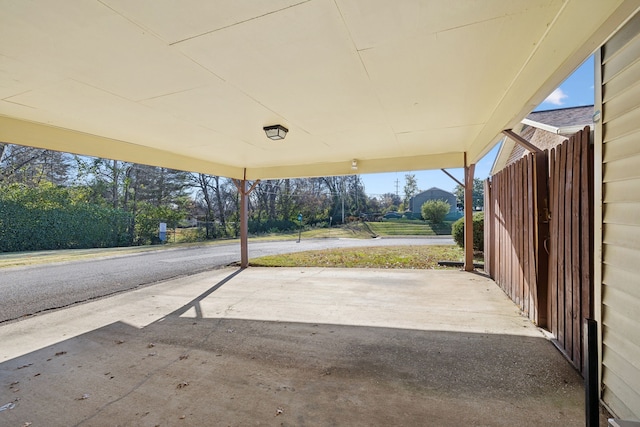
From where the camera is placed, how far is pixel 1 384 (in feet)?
7.58

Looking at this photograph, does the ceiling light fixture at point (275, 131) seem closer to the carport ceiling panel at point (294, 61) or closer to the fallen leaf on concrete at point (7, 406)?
the carport ceiling panel at point (294, 61)

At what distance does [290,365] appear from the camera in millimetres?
2527

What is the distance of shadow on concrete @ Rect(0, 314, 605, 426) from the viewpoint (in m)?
1.87

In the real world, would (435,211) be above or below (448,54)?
below

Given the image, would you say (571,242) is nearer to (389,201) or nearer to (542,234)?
(542,234)

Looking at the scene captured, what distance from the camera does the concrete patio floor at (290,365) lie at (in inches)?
74.7

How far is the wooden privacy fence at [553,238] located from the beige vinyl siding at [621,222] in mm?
345

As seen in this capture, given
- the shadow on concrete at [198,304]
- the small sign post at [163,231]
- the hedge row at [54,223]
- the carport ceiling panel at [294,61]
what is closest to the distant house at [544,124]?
the carport ceiling panel at [294,61]

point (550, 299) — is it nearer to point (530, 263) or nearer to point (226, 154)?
point (530, 263)

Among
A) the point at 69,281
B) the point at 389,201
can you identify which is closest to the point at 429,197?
the point at 389,201

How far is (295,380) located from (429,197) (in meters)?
35.3

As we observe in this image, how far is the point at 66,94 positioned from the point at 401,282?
5.37 m

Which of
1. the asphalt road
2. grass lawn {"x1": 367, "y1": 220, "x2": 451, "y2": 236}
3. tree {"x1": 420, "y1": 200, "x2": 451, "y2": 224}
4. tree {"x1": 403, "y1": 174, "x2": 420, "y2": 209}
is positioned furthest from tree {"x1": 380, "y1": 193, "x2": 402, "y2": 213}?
the asphalt road

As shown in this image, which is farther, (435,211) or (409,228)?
(409,228)
